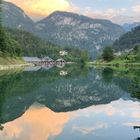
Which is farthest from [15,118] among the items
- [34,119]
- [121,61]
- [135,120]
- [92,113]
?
[121,61]

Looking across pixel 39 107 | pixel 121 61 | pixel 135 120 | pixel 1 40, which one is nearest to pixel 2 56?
pixel 1 40

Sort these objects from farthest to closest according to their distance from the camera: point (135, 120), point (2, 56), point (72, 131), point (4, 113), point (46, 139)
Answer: point (2, 56), point (4, 113), point (135, 120), point (72, 131), point (46, 139)

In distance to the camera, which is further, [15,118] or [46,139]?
[15,118]

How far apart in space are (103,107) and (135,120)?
344 inches

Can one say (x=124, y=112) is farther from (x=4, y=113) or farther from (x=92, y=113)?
(x=4, y=113)

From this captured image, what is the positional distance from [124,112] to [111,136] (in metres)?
11.3

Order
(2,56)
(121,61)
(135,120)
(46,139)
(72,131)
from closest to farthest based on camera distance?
(46,139) → (72,131) → (135,120) → (2,56) → (121,61)

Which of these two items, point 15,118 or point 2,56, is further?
point 2,56

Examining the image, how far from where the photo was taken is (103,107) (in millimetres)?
35594

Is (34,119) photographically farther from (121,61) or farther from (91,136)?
(121,61)

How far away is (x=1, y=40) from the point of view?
13450cm

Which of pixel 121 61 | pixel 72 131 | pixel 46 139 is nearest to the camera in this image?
pixel 46 139

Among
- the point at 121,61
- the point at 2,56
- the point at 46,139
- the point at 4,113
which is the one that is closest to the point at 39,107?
the point at 4,113

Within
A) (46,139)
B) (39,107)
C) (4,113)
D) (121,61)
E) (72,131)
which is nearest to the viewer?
(46,139)
